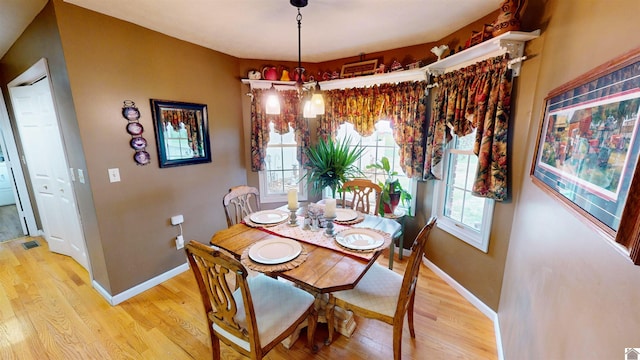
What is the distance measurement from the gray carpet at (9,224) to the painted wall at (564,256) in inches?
223

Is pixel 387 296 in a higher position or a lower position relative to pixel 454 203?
lower

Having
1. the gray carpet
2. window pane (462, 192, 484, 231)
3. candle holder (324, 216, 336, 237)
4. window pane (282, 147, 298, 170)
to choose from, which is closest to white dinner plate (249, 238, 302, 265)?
candle holder (324, 216, 336, 237)

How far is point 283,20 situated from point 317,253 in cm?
187

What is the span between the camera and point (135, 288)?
2.19 m

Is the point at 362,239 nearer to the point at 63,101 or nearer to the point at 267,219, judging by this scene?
the point at 267,219

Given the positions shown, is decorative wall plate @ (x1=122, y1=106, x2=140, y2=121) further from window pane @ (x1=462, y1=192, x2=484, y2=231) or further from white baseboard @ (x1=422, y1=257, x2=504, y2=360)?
white baseboard @ (x1=422, y1=257, x2=504, y2=360)

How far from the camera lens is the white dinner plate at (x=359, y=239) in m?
1.49

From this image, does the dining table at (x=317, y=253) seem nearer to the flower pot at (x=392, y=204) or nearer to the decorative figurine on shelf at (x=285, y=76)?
the flower pot at (x=392, y=204)

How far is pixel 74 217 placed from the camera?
2359 mm

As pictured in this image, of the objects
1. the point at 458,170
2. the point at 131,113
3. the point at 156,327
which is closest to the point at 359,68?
the point at 458,170

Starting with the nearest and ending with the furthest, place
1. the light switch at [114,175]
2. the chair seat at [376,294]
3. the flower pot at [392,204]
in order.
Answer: the chair seat at [376,294]
the light switch at [114,175]
the flower pot at [392,204]

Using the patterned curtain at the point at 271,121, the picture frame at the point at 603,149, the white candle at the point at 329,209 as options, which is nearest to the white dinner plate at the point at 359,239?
the white candle at the point at 329,209

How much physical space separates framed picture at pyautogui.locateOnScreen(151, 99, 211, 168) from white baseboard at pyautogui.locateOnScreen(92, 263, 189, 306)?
113 centimetres

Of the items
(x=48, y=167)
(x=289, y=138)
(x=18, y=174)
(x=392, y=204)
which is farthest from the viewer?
(x=289, y=138)
